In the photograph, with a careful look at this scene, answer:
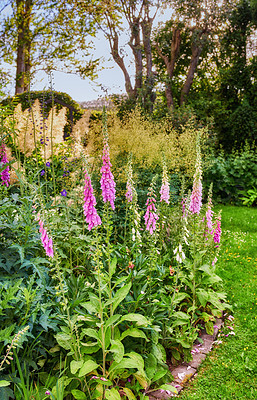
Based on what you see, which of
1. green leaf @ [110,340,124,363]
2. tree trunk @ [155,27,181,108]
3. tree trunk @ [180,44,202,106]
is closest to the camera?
green leaf @ [110,340,124,363]

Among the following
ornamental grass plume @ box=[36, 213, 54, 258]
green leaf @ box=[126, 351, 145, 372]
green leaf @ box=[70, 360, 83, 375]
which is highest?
ornamental grass plume @ box=[36, 213, 54, 258]

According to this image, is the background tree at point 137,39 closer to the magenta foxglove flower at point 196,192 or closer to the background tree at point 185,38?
the background tree at point 185,38

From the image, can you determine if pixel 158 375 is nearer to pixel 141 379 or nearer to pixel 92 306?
pixel 141 379

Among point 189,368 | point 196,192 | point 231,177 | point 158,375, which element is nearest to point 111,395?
point 158,375

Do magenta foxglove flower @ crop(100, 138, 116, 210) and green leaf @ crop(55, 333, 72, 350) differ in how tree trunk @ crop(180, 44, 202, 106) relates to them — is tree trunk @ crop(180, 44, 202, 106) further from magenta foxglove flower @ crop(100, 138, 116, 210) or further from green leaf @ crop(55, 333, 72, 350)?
green leaf @ crop(55, 333, 72, 350)

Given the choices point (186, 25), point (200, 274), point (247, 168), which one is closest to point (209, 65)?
point (186, 25)

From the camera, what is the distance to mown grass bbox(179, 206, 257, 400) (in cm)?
258

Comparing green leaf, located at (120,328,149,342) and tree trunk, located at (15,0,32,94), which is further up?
tree trunk, located at (15,0,32,94)

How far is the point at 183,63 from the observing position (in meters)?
16.0

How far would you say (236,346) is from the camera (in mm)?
3146

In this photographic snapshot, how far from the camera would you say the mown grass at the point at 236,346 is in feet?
8.48

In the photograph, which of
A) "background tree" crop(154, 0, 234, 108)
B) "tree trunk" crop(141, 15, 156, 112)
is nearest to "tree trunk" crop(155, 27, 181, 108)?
"background tree" crop(154, 0, 234, 108)

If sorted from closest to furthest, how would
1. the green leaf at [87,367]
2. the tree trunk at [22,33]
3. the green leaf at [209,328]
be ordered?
the green leaf at [87,367] < the green leaf at [209,328] < the tree trunk at [22,33]

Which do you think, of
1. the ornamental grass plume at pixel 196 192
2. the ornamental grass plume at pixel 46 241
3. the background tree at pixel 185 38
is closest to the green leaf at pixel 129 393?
the ornamental grass plume at pixel 46 241
